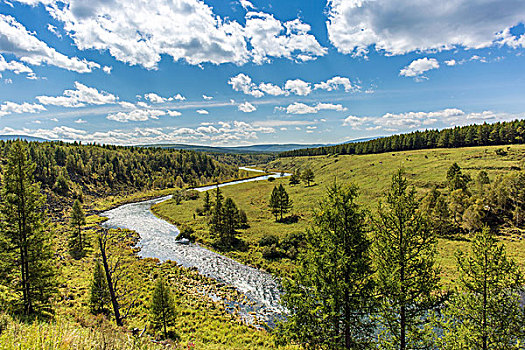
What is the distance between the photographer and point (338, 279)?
11383 mm

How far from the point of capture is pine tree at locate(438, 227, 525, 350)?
1267cm

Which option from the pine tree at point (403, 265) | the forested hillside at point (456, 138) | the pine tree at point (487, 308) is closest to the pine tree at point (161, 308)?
the pine tree at point (403, 265)

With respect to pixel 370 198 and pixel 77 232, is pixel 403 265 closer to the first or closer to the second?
pixel 77 232

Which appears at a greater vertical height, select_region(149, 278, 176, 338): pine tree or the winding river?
select_region(149, 278, 176, 338): pine tree

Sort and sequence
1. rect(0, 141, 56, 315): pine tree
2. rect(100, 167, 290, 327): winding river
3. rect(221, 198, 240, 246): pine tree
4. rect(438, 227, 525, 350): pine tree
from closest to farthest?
rect(438, 227, 525, 350): pine tree
rect(0, 141, 56, 315): pine tree
rect(100, 167, 290, 327): winding river
rect(221, 198, 240, 246): pine tree

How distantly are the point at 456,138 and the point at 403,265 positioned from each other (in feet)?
442

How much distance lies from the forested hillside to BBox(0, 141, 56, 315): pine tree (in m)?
140

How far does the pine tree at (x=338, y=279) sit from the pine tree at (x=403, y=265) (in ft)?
2.79

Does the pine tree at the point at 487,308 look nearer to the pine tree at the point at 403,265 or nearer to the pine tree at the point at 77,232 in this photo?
the pine tree at the point at 403,265

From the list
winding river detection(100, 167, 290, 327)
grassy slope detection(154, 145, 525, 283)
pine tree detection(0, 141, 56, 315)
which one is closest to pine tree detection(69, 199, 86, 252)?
winding river detection(100, 167, 290, 327)

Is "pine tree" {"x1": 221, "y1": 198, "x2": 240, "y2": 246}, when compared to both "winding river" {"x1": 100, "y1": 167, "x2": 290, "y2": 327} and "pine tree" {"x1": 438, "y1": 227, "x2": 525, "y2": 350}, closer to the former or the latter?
"winding river" {"x1": 100, "y1": 167, "x2": 290, "y2": 327}

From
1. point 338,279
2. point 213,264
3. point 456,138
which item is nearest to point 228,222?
point 213,264

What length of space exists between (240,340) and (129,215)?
69216mm

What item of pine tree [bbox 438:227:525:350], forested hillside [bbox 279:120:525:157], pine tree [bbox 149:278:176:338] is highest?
forested hillside [bbox 279:120:525:157]
